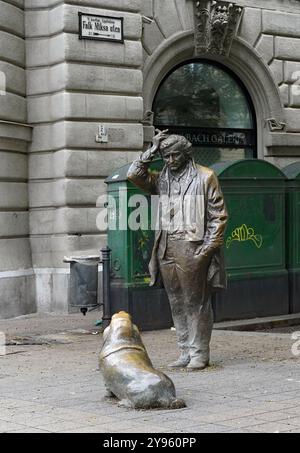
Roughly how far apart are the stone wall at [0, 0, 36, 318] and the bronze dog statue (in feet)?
23.6

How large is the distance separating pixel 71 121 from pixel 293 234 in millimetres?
4110

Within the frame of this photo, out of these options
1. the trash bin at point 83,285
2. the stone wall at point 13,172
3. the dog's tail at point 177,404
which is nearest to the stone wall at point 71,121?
the stone wall at point 13,172

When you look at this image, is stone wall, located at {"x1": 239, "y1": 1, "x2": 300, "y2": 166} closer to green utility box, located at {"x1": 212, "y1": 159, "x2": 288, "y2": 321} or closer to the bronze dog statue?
green utility box, located at {"x1": 212, "y1": 159, "x2": 288, "y2": 321}

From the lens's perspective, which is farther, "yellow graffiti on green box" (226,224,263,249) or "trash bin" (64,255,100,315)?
"yellow graffiti on green box" (226,224,263,249)

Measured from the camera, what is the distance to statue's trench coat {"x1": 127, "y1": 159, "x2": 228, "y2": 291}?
850 cm

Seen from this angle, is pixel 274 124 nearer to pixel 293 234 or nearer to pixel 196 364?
pixel 293 234

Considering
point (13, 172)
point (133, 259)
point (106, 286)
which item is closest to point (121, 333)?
point (106, 286)

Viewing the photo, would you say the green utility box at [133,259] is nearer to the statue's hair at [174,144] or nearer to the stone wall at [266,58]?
the statue's hair at [174,144]

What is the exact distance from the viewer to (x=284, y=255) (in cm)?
1387

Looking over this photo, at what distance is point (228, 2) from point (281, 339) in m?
8.07

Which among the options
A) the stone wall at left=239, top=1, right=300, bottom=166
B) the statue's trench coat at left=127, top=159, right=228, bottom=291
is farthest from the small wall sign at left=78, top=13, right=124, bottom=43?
the statue's trench coat at left=127, top=159, right=228, bottom=291

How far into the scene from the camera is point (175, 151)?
8.62 metres

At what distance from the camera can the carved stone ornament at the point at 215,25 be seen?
54.3 feet

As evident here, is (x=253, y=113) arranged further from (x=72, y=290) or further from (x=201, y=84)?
(x=72, y=290)
